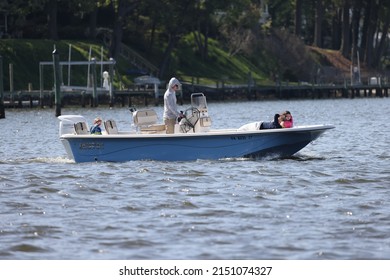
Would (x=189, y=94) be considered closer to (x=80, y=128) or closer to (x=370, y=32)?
(x=370, y=32)

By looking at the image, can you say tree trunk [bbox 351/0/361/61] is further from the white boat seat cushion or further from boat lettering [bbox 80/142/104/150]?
Answer: boat lettering [bbox 80/142/104/150]

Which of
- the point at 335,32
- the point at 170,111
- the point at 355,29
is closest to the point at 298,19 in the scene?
the point at 355,29

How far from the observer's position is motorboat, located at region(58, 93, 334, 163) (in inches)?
1268

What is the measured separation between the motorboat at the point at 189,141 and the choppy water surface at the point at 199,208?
0.35m

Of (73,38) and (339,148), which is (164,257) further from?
(73,38)

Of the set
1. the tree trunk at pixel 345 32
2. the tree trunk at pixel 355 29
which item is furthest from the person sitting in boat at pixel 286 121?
the tree trunk at pixel 355 29

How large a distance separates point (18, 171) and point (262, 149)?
21.0ft

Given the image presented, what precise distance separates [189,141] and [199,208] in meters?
8.31

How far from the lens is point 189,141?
32281 mm

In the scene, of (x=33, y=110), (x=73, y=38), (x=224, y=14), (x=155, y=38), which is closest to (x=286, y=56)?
(x=224, y=14)

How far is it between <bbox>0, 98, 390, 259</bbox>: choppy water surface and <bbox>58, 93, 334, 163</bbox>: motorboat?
349mm

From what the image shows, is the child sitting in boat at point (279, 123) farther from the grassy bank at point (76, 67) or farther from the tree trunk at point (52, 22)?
the tree trunk at point (52, 22)

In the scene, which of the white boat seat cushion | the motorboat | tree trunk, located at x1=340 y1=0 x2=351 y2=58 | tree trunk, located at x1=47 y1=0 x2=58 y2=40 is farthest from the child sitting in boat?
tree trunk, located at x1=340 y1=0 x2=351 y2=58

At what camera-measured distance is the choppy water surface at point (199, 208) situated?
65.9 ft
